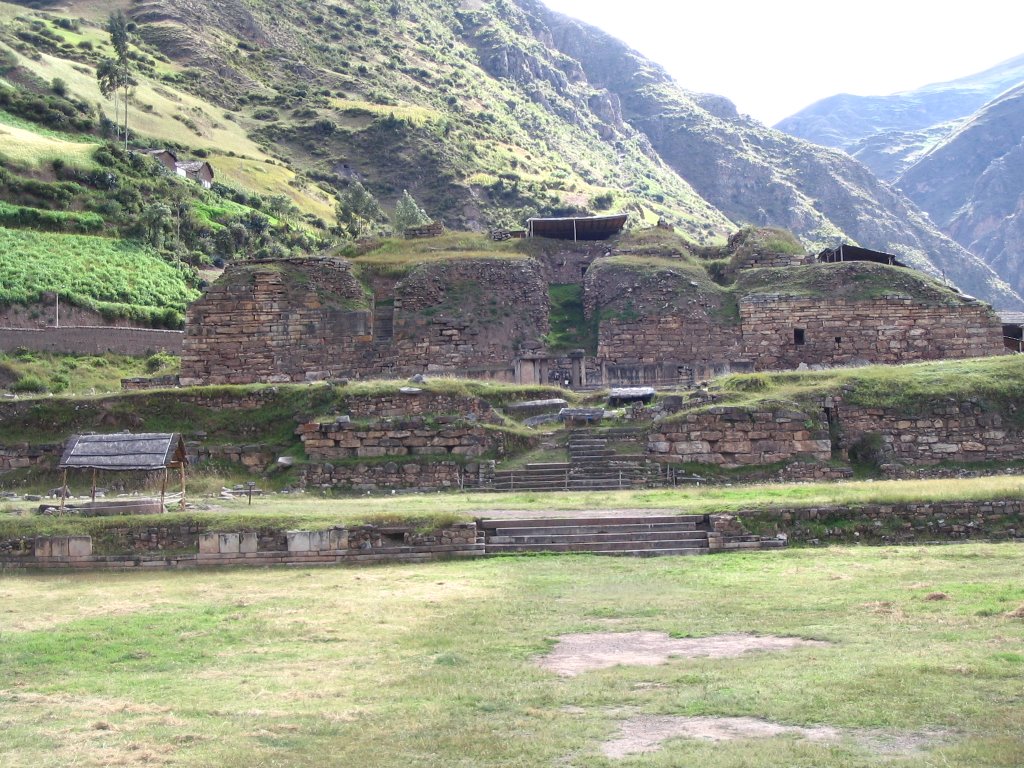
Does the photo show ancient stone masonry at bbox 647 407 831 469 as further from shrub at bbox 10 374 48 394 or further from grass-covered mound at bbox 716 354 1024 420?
shrub at bbox 10 374 48 394

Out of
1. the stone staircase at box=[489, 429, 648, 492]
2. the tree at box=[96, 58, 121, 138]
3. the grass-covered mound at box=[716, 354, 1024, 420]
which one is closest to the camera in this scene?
the stone staircase at box=[489, 429, 648, 492]

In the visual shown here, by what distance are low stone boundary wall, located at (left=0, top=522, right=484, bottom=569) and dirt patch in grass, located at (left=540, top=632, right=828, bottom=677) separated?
6419 mm

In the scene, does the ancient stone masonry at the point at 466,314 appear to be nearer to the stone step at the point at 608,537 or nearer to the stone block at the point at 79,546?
the stone step at the point at 608,537

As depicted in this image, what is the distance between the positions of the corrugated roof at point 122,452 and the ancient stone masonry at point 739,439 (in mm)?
11545

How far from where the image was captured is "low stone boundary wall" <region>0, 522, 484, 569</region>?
16.8 m

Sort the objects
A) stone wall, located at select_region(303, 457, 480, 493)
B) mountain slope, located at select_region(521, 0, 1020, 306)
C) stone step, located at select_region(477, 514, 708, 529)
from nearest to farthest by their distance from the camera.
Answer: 1. stone step, located at select_region(477, 514, 708, 529)
2. stone wall, located at select_region(303, 457, 480, 493)
3. mountain slope, located at select_region(521, 0, 1020, 306)

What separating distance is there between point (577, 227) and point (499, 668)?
3404 cm

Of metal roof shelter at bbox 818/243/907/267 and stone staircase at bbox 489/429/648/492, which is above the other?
metal roof shelter at bbox 818/243/907/267

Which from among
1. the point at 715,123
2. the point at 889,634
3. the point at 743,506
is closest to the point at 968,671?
the point at 889,634

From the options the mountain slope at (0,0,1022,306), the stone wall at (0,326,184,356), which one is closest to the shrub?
the stone wall at (0,326,184,356)

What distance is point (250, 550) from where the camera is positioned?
667 inches

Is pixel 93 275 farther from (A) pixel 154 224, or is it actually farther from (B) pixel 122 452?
(B) pixel 122 452

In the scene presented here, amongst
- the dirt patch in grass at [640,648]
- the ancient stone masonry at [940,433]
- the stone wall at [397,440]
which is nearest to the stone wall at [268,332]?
the stone wall at [397,440]

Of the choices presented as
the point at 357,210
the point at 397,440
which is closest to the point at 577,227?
the point at 397,440
